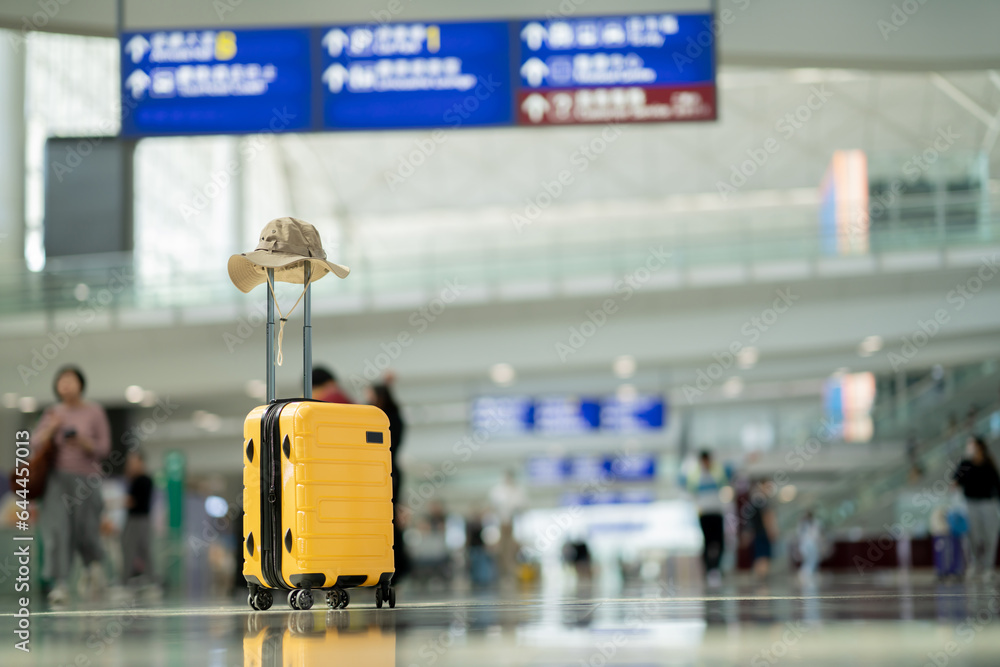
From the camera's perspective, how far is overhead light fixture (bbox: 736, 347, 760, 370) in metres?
22.9

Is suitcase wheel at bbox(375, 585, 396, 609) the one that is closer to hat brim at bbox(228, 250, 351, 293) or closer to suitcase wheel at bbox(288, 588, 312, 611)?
suitcase wheel at bbox(288, 588, 312, 611)

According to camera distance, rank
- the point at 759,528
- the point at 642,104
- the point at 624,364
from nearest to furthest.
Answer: the point at 642,104, the point at 759,528, the point at 624,364

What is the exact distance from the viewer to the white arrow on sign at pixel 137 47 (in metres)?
10.5

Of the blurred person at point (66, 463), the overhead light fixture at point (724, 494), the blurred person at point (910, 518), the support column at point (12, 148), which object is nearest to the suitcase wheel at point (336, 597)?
the blurred person at point (66, 463)

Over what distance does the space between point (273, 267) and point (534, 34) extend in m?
5.13

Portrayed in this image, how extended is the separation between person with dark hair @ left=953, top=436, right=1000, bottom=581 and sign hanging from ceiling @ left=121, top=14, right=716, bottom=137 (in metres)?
5.31

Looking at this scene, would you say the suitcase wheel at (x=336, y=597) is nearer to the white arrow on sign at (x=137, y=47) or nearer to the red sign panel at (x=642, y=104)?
the red sign panel at (x=642, y=104)

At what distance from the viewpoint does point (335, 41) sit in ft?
34.6

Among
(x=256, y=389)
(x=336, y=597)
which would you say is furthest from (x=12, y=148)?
(x=336, y=597)

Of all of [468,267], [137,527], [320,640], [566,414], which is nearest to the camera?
[320,640]

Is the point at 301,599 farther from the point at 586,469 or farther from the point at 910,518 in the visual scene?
the point at 586,469

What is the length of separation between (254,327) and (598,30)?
1457cm

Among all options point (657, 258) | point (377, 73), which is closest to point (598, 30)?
point (377, 73)

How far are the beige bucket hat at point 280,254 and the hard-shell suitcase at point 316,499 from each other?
2.67ft
